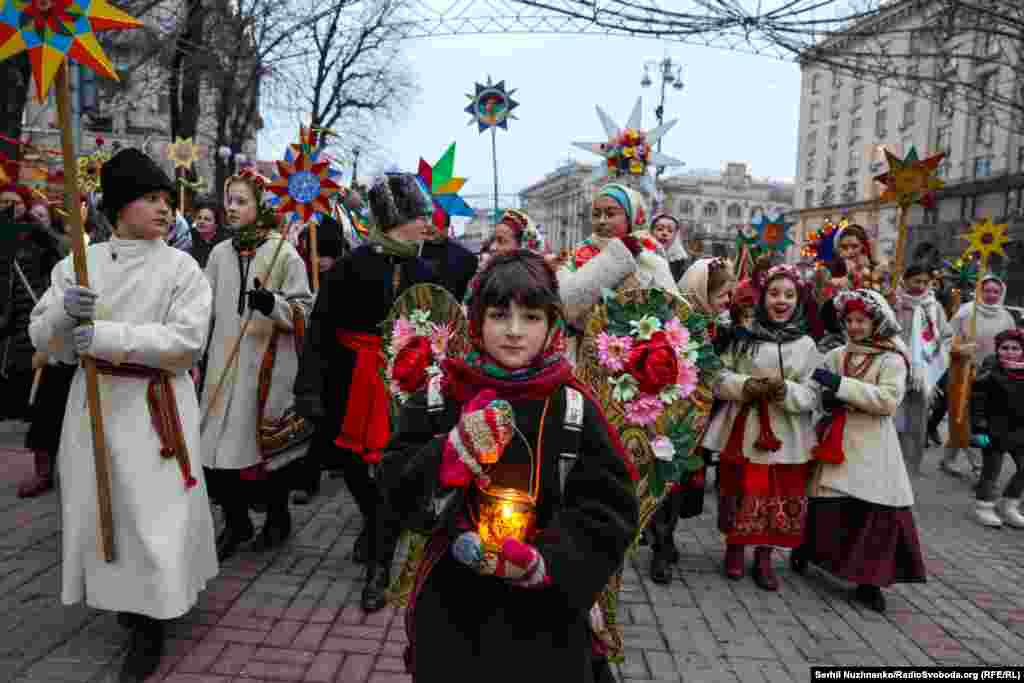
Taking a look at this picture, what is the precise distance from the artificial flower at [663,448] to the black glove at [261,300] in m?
2.50

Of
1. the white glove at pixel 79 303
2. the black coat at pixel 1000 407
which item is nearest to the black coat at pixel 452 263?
the white glove at pixel 79 303

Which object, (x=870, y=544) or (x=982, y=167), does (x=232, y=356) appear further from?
(x=982, y=167)

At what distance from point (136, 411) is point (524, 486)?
6.58 feet

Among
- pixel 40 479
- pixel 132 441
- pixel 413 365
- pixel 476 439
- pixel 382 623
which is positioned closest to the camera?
pixel 476 439

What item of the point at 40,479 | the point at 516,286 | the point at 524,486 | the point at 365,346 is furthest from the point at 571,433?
the point at 40,479

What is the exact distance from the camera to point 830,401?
443 cm

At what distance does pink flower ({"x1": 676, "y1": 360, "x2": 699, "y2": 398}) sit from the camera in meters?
2.57

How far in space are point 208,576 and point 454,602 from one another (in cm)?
192

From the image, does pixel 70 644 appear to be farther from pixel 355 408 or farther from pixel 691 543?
pixel 691 543

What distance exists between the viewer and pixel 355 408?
12.9 feet

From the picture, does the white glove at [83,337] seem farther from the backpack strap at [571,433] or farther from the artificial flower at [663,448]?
the artificial flower at [663,448]

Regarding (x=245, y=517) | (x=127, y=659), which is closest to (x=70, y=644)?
(x=127, y=659)

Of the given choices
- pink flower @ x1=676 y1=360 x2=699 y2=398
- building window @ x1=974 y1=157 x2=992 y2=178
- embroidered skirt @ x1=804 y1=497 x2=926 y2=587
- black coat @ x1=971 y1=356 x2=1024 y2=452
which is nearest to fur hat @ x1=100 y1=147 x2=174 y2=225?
pink flower @ x1=676 y1=360 x2=699 y2=398

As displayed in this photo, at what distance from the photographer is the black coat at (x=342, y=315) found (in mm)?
3891
